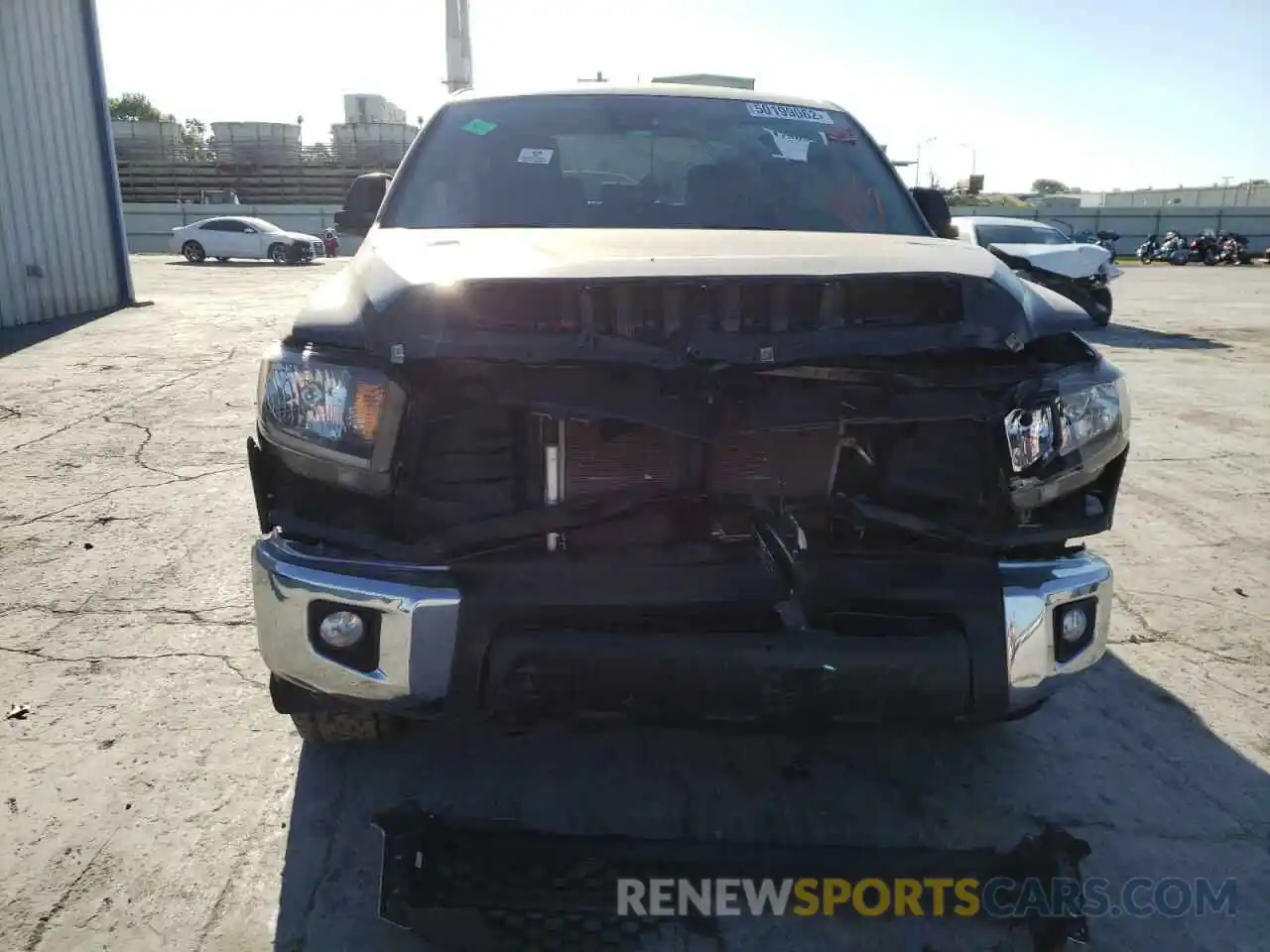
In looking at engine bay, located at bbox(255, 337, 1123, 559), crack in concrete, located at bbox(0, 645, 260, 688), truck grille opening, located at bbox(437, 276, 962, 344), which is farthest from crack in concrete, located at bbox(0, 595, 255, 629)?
truck grille opening, located at bbox(437, 276, 962, 344)

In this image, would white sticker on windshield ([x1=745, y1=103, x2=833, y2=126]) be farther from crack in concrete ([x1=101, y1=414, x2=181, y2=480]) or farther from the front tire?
crack in concrete ([x1=101, y1=414, x2=181, y2=480])

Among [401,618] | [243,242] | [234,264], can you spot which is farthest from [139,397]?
[234,264]

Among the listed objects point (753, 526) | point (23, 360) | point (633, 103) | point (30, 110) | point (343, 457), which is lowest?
point (23, 360)

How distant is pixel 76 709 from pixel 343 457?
1.52 metres

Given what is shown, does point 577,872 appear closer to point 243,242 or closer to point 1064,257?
point 1064,257

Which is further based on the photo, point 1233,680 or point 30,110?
point 30,110

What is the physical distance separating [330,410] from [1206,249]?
127 ft

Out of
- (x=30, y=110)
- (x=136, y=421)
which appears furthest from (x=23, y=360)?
(x=30, y=110)

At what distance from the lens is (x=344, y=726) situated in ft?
7.82

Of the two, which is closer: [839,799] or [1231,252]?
[839,799]

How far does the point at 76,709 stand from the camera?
105 inches

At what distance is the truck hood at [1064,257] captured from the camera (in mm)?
11555

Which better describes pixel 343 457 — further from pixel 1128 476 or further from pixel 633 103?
pixel 1128 476

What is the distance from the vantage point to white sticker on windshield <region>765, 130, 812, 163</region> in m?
3.28
